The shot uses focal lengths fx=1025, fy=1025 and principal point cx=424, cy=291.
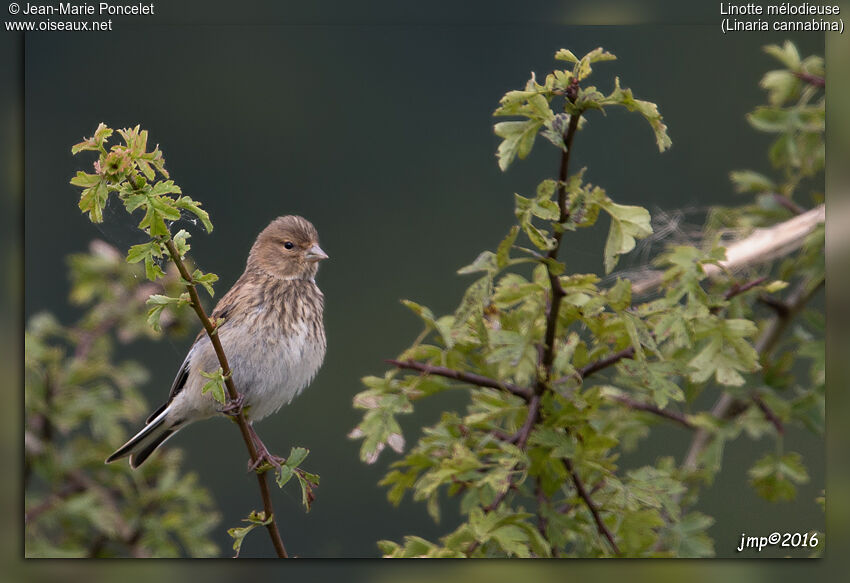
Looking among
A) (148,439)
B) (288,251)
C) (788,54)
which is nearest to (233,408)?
(148,439)

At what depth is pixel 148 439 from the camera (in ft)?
11.4

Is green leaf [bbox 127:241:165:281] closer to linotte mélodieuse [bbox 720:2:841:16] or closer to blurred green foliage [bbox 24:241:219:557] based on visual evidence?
blurred green foliage [bbox 24:241:219:557]

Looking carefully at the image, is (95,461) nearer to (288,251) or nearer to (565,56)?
(288,251)

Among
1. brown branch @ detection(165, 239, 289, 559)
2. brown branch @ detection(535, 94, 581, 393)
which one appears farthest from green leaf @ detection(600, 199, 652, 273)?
Result: brown branch @ detection(165, 239, 289, 559)

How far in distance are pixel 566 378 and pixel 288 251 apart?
1.22 metres

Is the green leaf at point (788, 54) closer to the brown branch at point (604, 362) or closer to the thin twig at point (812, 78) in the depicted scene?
the thin twig at point (812, 78)

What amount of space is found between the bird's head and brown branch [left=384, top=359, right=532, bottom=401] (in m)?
0.83

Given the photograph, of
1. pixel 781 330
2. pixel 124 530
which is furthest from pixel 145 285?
pixel 781 330

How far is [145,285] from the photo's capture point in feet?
12.9

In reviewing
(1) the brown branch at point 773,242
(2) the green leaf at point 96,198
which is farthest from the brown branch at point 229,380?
(1) the brown branch at point 773,242

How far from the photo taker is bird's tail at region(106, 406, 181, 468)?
135 inches

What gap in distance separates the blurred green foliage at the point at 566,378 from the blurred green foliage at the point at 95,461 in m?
1.01

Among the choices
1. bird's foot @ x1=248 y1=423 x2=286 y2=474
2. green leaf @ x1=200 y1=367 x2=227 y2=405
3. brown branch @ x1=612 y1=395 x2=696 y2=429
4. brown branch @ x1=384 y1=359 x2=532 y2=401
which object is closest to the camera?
green leaf @ x1=200 y1=367 x2=227 y2=405

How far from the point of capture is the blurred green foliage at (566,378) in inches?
101
